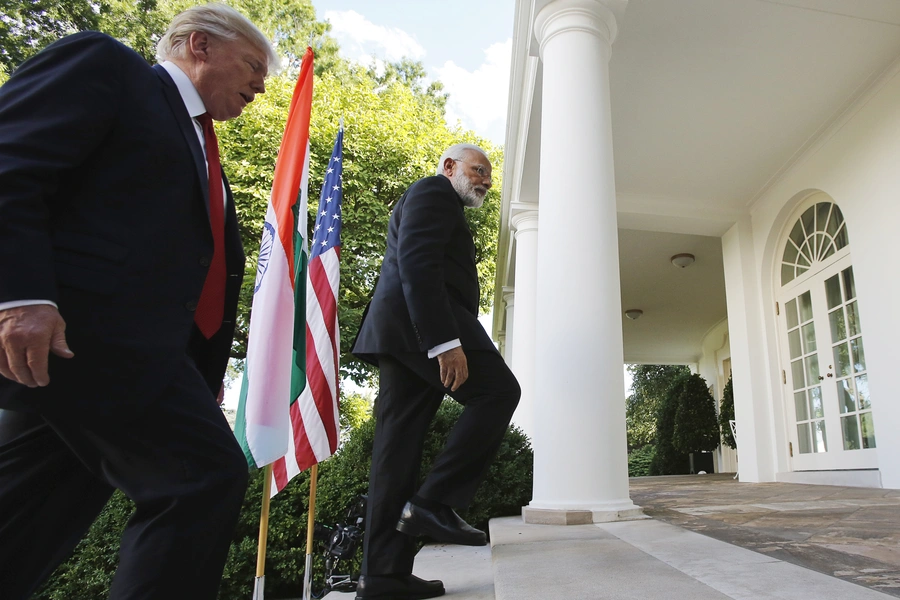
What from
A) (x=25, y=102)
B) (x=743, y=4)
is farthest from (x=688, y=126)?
(x=25, y=102)

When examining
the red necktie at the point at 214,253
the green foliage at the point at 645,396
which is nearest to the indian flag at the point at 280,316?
the red necktie at the point at 214,253

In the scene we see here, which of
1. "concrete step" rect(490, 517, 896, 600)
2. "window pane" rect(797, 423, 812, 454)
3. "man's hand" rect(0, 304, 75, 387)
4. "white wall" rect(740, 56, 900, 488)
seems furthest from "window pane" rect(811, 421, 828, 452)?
"man's hand" rect(0, 304, 75, 387)

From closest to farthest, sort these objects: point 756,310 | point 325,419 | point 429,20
A: point 325,419, point 756,310, point 429,20

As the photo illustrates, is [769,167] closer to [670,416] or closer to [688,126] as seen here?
[688,126]

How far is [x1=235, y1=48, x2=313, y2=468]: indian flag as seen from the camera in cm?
295

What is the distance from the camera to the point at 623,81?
6207mm

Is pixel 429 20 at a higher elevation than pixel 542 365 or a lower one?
higher

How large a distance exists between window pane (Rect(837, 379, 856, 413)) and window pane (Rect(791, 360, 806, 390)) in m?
0.79

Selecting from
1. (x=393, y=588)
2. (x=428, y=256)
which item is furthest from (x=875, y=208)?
(x=393, y=588)

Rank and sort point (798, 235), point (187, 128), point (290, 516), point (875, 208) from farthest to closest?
point (798, 235)
point (875, 208)
point (290, 516)
point (187, 128)

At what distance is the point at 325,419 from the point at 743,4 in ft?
16.0

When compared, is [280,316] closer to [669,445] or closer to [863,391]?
[863,391]

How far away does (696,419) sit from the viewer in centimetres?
1339

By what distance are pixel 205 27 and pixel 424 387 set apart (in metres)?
1.39
